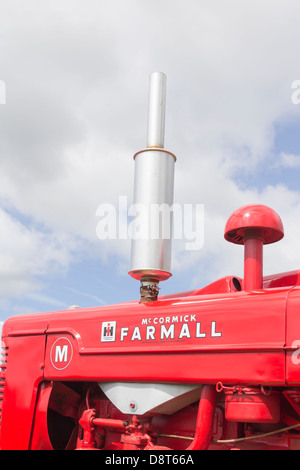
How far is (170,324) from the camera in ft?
Answer: 10.4

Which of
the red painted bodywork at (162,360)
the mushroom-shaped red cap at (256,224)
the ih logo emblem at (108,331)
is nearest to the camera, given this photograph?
the red painted bodywork at (162,360)

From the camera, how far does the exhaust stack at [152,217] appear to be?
137 inches

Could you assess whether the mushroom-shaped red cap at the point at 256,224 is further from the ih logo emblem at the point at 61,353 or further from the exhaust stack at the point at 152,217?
the ih logo emblem at the point at 61,353

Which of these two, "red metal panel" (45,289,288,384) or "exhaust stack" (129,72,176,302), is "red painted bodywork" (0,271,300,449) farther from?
"exhaust stack" (129,72,176,302)

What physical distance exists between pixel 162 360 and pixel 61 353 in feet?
2.83

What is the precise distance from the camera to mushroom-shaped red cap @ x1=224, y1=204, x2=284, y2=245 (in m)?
3.18

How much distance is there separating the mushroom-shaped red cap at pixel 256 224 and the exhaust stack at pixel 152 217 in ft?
1.46

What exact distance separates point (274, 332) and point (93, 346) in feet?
4.09

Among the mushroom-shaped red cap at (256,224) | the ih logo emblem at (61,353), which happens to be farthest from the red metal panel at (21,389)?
→ the mushroom-shaped red cap at (256,224)

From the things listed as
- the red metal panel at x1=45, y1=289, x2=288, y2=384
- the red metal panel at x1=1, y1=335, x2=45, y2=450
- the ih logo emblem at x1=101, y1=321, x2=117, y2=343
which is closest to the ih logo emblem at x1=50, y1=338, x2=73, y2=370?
the red metal panel at x1=45, y1=289, x2=288, y2=384

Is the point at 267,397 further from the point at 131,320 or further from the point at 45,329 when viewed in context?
the point at 45,329

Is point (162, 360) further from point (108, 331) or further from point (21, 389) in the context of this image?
point (21, 389)

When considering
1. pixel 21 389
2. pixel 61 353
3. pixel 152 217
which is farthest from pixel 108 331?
pixel 21 389

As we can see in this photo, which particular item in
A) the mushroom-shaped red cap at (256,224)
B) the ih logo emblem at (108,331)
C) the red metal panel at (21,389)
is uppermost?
the mushroom-shaped red cap at (256,224)
